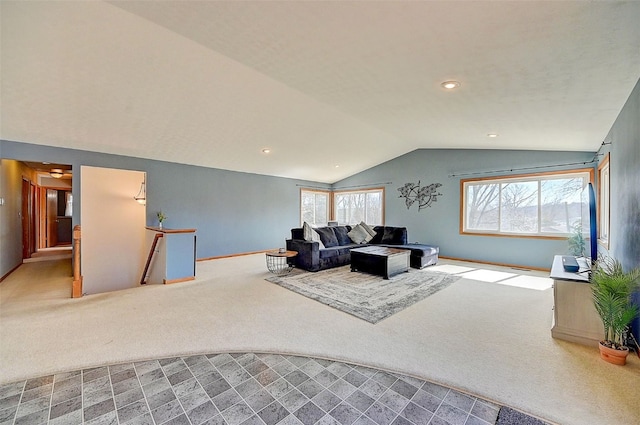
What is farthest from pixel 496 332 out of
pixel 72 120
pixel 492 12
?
pixel 72 120

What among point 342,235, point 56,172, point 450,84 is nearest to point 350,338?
point 450,84

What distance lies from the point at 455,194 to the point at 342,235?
9.90 feet

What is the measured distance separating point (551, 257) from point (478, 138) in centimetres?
286

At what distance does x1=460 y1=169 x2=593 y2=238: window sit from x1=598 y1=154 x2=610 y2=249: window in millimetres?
961

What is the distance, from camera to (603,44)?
6.03 feet

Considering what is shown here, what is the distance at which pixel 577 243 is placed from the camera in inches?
186

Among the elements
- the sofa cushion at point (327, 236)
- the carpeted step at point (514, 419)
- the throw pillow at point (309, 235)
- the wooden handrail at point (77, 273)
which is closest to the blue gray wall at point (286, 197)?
the wooden handrail at point (77, 273)

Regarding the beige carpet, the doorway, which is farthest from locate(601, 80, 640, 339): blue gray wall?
the doorway

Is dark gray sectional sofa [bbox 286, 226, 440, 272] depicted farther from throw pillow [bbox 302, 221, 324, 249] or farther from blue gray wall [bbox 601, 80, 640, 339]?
blue gray wall [bbox 601, 80, 640, 339]

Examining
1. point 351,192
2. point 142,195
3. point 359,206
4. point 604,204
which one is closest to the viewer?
point 604,204

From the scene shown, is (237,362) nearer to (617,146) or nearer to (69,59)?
(69,59)

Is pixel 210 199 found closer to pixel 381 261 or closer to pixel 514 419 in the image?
pixel 381 261

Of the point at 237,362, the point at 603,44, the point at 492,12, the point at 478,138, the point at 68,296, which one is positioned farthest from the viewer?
the point at 478,138

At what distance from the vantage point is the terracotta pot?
7.09 feet
